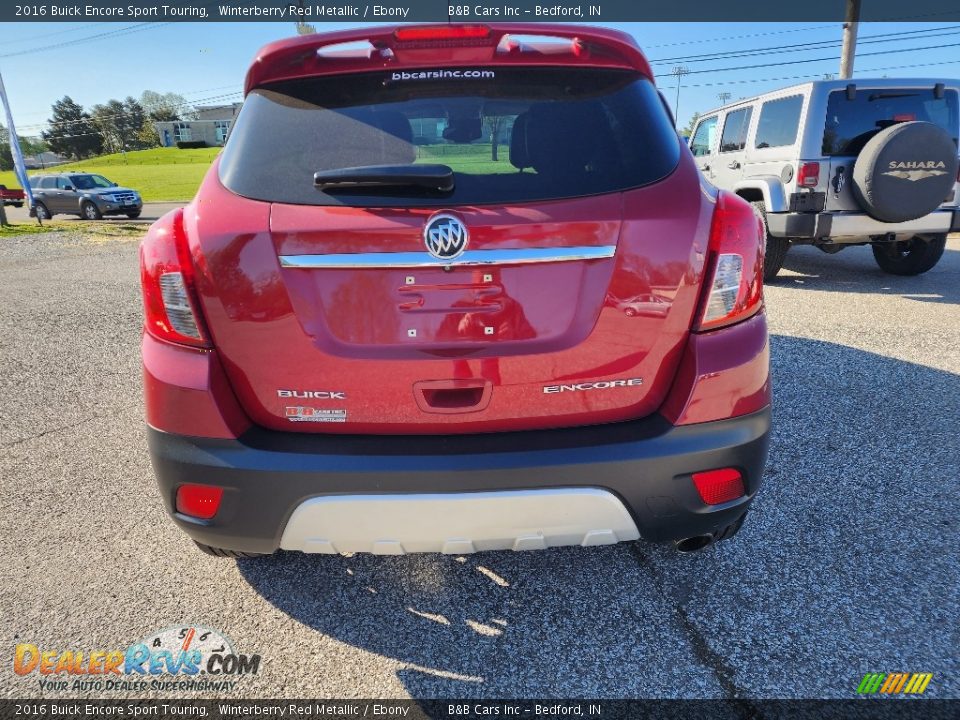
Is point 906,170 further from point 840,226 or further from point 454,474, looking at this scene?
point 454,474

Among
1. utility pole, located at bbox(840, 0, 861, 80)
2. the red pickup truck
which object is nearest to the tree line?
the red pickup truck

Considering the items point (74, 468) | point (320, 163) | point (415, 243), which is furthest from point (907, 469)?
point (74, 468)

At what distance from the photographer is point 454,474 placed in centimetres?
162

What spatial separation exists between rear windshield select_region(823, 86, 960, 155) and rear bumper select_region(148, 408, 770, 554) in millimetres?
5938

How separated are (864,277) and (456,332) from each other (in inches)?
309

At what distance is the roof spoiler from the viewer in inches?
72.0

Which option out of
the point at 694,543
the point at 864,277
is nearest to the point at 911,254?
the point at 864,277

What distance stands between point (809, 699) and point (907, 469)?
5.64 feet

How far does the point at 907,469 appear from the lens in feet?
9.68

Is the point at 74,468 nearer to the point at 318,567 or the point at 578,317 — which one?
the point at 318,567

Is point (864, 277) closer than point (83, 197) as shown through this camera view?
Yes

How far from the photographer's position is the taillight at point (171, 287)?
1.68m

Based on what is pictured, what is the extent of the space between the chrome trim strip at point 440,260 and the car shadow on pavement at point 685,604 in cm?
124

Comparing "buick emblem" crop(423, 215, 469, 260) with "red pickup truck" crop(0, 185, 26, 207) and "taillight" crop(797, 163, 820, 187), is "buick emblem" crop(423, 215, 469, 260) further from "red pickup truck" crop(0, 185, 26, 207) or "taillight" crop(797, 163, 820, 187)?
"red pickup truck" crop(0, 185, 26, 207)
